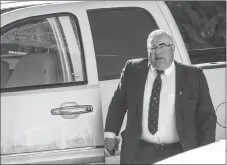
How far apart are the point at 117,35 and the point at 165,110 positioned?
1148mm

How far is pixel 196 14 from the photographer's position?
8.50 meters

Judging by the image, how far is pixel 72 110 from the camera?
15.6 feet

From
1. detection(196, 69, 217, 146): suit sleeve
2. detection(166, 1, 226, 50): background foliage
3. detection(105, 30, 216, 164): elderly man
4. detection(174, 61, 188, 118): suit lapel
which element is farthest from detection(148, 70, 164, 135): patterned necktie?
detection(166, 1, 226, 50): background foliage

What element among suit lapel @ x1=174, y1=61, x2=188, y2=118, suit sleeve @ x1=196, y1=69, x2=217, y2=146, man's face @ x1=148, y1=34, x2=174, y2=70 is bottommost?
suit sleeve @ x1=196, y1=69, x2=217, y2=146

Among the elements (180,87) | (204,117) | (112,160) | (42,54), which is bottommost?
(112,160)

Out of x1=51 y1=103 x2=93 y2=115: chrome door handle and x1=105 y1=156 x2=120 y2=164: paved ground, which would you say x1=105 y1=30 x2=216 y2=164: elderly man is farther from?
x1=105 y1=156 x2=120 y2=164: paved ground

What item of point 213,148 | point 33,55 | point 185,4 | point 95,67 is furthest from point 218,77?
point 185,4

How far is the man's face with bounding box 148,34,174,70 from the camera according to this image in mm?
4160

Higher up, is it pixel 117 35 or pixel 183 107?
pixel 117 35

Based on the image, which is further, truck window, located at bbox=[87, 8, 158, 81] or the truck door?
truck window, located at bbox=[87, 8, 158, 81]

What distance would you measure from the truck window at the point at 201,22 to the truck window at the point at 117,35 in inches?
74.5

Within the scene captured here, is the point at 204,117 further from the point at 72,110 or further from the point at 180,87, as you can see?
the point at 72,110

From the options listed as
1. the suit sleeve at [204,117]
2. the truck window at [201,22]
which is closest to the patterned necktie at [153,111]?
the suit sleeve at [204,117]

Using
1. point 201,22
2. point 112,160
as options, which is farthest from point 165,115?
point 201,22
